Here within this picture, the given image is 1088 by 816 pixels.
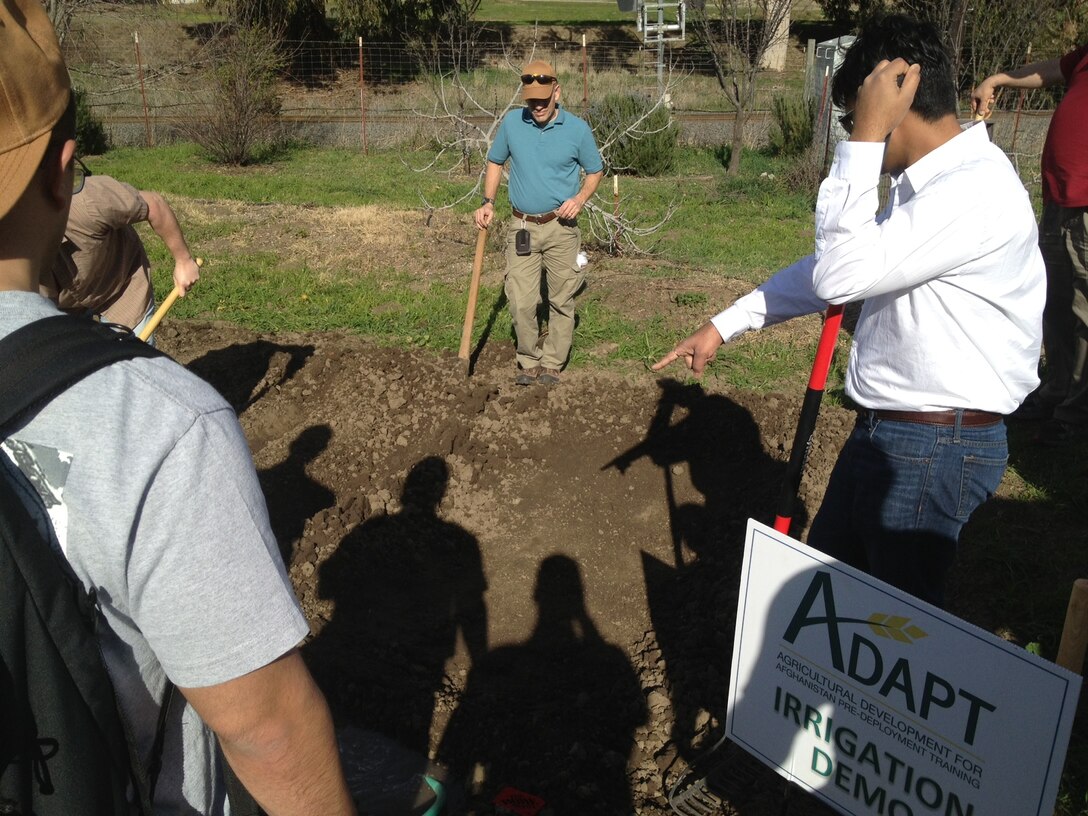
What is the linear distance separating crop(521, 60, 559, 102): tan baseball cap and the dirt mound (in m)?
1.77

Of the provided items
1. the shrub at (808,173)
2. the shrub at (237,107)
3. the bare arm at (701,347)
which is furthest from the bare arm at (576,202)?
the shrub at (237,107)

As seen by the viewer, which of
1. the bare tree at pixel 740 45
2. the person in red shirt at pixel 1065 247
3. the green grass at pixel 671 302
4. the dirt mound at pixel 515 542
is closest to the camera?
the dirt mound at pixel 515 542

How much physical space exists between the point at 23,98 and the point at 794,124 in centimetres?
1530

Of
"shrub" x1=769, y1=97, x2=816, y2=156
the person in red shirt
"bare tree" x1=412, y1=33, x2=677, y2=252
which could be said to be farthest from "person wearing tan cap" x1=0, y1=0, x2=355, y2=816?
"shrub" x1=769, y1=97, x2=816, y2=156

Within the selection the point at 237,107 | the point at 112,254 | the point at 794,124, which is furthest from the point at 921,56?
the point at 237,107

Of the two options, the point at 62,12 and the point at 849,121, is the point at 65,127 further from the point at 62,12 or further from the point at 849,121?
the point at 62,12

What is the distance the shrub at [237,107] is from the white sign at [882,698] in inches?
567

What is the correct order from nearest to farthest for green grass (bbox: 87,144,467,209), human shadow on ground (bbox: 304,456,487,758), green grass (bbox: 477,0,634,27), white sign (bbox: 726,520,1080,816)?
white sign (bbox: 726,520,1080,816), human shadow on ground (bbox: 304,456,487,758), green grass (bbox: 87,144,467,209), green grass (bbox: 477,0,634,27)

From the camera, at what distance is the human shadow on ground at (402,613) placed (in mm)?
3641

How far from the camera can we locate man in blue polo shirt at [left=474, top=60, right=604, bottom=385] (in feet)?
20.4

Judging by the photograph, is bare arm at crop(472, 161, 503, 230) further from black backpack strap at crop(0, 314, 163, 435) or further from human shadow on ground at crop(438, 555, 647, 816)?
black backpack strap at crop(0, 314, 163, 435)

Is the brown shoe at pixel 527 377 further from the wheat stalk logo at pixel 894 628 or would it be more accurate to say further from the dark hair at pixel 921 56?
the wheat stalk logo at pixel 894 628

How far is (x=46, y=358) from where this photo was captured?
0.97 m

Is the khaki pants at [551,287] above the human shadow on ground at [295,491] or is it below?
above
